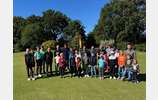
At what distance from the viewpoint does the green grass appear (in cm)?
1499

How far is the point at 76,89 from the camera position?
16.4 m

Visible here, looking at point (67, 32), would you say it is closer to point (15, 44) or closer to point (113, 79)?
point (15, 44)

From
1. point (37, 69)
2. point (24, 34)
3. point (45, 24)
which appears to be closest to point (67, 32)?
point (45, 24)

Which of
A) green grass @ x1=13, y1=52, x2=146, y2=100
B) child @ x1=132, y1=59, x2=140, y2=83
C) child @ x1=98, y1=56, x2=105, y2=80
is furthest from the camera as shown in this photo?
child @ x1=98, y1=56, x2=105, y2=80

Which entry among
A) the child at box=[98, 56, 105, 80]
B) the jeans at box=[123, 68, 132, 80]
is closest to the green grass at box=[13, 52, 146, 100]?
the child at box=[98, 56, 105, 80]

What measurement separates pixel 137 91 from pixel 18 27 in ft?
169

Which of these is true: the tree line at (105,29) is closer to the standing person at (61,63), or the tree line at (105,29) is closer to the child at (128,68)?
the standing person at (61,63)

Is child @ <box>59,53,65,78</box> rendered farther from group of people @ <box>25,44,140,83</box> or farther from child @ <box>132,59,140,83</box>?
child @ <box>132,59,140,83</box>

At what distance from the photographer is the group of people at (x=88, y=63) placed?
58.3ft

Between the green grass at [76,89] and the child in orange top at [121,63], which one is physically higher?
the child in orange top at [121,63]

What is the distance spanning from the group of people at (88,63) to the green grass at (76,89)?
55cm

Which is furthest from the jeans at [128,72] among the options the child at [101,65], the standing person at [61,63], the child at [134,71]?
the standing person at [61,63]

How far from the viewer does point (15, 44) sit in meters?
56.9

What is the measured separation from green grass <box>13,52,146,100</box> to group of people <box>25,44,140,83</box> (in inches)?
21.6
